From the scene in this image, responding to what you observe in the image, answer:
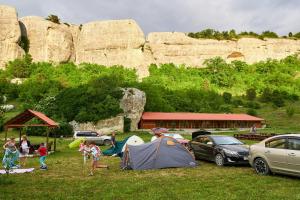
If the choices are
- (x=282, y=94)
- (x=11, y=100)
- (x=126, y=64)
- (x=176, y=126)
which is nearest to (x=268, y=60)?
(x=282, y=94)

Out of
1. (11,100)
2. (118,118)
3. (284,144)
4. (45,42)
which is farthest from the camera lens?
(45,42)

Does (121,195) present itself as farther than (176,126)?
No

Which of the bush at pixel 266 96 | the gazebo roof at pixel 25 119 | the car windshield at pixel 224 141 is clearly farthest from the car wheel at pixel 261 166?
the bush at pixel 266 96

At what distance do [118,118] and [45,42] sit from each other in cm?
4546

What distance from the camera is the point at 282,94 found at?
75.2m

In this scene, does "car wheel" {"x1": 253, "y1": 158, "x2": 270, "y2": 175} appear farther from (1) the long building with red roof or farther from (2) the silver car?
(1) the long building with red roof

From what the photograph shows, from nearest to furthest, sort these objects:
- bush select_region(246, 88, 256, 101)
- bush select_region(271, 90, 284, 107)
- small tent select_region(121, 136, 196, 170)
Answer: small tent select_region(121, 136, 196, 170)
bush select_region(271, 90, 284, 107)
bush select_region(246, 88, 256, 101)

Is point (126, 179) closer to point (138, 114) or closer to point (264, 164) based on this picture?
point (264, 164)

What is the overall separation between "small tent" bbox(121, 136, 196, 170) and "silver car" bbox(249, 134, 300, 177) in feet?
11.2

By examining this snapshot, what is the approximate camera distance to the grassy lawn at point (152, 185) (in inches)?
396

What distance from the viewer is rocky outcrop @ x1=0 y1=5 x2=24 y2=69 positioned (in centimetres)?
8031

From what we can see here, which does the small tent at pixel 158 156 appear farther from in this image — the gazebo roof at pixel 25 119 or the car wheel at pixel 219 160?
the gazebo roof at pixel 25 119

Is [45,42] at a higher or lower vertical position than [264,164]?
higher

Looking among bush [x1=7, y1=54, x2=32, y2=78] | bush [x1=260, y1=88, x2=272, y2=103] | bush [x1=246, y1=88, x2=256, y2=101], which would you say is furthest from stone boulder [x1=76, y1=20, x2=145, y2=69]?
bush [x1=260, y1=88, x2=272, y2=103]
